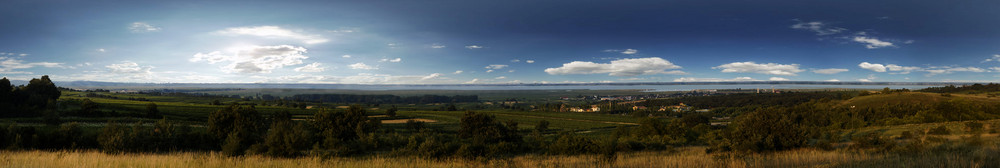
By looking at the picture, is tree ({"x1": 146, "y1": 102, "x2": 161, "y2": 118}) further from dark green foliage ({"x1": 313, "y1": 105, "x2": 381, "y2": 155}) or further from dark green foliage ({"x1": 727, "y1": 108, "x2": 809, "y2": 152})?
dark green foliage ({"x1": 727, "y1": 108, "x2": 809, "y2": 152})

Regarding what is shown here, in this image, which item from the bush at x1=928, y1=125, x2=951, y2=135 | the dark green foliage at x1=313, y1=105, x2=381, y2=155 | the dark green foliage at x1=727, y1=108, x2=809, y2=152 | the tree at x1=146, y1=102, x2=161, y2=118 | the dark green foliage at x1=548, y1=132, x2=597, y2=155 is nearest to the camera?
the dark green foliage at x1=727, y1=108, x2=809, y2=152

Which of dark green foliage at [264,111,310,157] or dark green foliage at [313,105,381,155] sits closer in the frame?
dark green foliage at [264,111,310,157]

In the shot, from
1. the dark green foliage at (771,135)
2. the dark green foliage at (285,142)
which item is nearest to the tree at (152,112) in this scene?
the dark green foliage at (285,142)

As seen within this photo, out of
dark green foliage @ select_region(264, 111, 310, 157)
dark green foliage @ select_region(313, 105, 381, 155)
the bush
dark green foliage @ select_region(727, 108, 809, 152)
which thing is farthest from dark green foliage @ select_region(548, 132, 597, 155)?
dark green foliage @ select_region(313, 105, 381, 155)

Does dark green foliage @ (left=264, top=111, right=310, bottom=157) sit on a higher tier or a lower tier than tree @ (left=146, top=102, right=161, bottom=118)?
higher

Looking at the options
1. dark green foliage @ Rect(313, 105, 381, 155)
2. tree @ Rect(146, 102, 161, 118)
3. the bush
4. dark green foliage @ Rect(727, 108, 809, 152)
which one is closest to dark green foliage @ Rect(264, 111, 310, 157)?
dark green foliage @ Rect(313, 105, 381, 155)

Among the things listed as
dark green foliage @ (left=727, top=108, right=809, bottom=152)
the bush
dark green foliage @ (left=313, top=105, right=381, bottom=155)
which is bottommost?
dark green foliage @ (left=313, top=105, right=381, bottom=155)

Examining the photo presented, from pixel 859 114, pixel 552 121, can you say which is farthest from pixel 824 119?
pixel 552 121

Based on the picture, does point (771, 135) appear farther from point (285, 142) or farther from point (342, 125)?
point (342, 125)

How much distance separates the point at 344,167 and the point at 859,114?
10731 centimetres

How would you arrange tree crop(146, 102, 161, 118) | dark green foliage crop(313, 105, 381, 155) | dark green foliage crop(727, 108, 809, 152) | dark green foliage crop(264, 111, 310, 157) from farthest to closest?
1. tree crop(146, 102, 161, 118)
2. dark green foliage crop(313, 105, 381, 155)
3. dark green foliage crop(264, 111, 310, 157)
4. dark green foliage crop(727, 108, 809, 152)

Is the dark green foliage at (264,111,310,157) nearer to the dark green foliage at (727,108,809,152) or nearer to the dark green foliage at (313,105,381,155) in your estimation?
the dark green foliage at (313,105,381,155)

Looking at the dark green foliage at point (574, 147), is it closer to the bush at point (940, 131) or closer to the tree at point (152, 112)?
the bush at point (940, 131)

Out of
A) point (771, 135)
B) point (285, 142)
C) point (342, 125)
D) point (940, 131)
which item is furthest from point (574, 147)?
point (342, 125)
